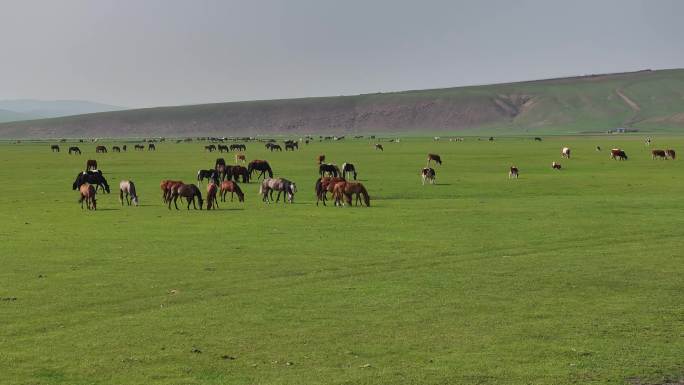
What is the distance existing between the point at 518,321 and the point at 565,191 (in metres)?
29.8

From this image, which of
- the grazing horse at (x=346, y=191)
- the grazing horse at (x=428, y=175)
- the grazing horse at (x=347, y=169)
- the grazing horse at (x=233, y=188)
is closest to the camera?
the grazing horse at (x=346, y=191)

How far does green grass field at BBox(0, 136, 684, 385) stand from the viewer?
12.6m

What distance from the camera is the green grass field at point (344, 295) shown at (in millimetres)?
12609

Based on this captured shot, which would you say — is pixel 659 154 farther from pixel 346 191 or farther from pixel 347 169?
pixel 346 191

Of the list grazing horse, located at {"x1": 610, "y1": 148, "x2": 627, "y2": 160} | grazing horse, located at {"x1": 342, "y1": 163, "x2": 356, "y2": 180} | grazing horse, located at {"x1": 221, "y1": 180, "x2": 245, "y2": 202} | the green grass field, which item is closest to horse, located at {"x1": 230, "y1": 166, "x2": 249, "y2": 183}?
grazing horse, located at {"x1": 342, "y1": 163, "x2": 356, "y2": 180}

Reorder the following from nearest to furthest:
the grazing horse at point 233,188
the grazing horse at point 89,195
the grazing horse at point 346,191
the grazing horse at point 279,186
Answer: the grazing horse at point 89,195
the grazing horse at point 346,191
the grazing horse at point 233,188
the grazing horse at point 279,186

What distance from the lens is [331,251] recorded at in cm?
Answer: 2320

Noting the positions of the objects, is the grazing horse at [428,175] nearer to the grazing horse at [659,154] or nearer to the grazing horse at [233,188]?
the grazing horse at [233,188]

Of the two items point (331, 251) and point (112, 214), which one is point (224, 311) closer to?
point (331, 251)

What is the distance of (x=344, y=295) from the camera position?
17359 millimetres

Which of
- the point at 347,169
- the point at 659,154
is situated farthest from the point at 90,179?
the point at 659,154

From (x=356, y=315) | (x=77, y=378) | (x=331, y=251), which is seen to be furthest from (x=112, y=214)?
(x=77, y=378)

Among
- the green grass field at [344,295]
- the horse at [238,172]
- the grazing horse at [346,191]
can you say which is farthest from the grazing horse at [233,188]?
the horse at [238,172]

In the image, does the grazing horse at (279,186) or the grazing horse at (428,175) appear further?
the grazing horse at (428,175)
